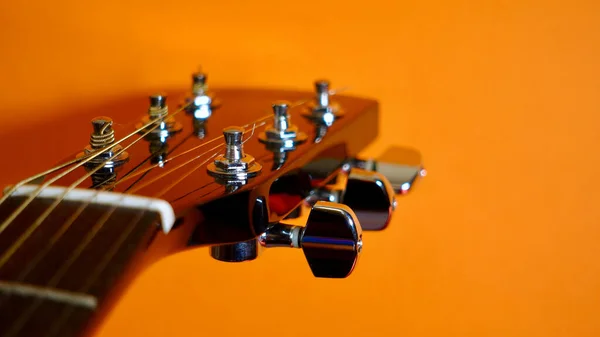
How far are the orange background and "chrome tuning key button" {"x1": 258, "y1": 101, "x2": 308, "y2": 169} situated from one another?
40 centimetres

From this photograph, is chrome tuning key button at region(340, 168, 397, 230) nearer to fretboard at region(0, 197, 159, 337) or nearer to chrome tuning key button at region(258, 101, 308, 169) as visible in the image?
chrome tuning key button at region(258, 101, 308, 169)

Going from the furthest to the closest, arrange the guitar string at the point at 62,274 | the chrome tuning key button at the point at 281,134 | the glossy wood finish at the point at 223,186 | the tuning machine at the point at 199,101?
the tuning machine at the point at 199,101
the chrome tuning key button at the point at 281,134
the glossy wood finish at the point at 223,186
the guitar string at the point at 62,274

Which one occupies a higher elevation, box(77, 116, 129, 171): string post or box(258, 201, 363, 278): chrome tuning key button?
box(77, 116, 129, 171): string post

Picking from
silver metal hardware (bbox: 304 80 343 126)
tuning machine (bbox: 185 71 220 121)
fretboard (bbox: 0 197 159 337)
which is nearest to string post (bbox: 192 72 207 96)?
tuning machine (bbox: 185 71 220 121)

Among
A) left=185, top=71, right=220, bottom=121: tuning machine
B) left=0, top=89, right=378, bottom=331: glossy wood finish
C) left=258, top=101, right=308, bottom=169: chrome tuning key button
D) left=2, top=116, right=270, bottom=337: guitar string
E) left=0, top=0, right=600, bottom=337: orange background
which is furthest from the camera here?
left=0, top=0, right=600, bottom=337: orange background

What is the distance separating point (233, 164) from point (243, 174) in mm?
13

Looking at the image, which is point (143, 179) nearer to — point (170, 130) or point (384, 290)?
point (170, 130)

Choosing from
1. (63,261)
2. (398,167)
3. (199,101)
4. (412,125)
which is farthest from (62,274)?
(412,125)

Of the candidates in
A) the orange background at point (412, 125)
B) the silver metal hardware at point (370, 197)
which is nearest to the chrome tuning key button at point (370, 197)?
the silver metal hardware at point (370, 197)

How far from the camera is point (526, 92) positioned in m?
1.12

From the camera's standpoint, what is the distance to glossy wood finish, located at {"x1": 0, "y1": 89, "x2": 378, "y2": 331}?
573 millimetres

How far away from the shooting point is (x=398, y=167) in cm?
96

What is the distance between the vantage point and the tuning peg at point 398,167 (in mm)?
925

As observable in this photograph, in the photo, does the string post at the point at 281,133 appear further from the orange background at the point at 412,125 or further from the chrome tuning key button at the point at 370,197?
the orange background at the point at 412,125
